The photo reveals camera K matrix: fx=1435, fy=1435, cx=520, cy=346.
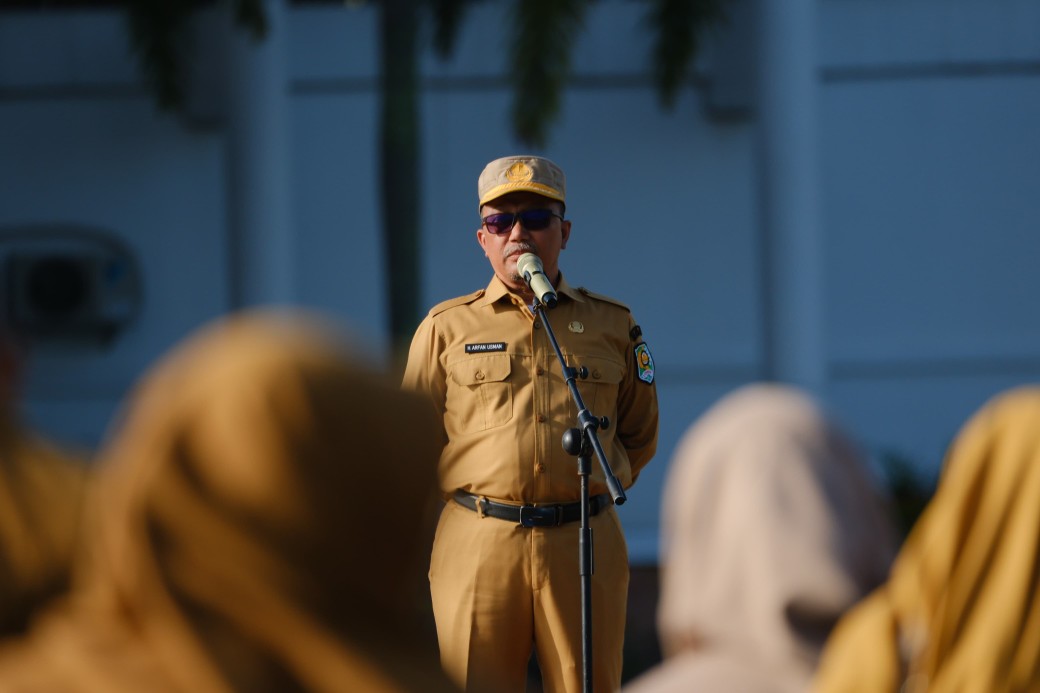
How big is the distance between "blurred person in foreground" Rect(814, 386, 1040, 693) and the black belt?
6.58 feet

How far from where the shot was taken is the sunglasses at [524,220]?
3.67 meters

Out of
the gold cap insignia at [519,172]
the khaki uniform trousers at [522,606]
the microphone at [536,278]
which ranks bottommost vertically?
A: the khaki uniform trousers at [522,606]

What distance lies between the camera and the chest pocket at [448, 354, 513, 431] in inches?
141

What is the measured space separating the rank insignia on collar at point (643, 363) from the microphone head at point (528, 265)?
0.40 metres

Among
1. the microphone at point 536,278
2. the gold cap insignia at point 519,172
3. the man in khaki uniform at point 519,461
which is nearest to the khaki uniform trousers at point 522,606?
the man in khaki uniform at point 519,461

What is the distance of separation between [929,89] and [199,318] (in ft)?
18.2

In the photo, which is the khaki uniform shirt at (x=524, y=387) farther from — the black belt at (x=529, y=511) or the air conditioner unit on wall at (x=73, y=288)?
the air conditioner unit on wall at (x=73, y=288)

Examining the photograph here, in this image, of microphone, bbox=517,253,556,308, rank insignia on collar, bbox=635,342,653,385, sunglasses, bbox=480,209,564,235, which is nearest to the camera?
microphone, bbox=517,253,556,308

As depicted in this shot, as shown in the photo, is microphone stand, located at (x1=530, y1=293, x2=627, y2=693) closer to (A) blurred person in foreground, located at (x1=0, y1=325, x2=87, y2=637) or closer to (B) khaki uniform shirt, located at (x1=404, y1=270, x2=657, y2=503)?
(B) khaki uniform shirt, located at (x1=404, y1=270, x2=657, y2=503)

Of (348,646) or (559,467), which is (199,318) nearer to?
(559,467)

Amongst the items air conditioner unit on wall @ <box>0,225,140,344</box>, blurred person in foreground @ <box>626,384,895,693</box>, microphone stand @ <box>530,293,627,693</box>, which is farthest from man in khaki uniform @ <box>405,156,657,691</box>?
air conditioner unit on wall @ <box>0,225,140,344</box>

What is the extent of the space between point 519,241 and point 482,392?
40cm

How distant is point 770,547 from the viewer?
4.98 feet

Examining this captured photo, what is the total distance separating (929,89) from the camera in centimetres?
1040
